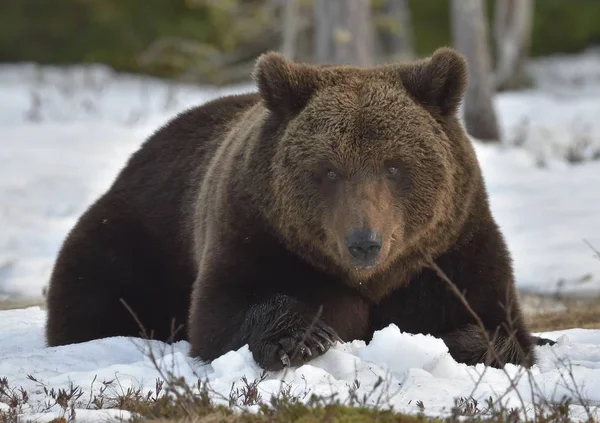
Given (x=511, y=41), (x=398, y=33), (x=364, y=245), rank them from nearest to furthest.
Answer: (x=364, y=245), (x=511, y=41), (x=398, y=33)

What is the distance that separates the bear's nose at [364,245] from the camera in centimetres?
516

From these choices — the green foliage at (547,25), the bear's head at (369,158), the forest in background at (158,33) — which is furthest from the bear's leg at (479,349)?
the green foliage at (547,25)

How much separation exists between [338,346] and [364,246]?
0.57 meters

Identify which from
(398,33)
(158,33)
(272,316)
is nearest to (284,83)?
(272,316)

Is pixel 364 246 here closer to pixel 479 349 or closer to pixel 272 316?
pixel 272 316

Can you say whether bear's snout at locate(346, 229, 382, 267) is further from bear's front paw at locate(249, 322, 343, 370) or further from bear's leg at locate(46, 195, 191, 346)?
bear's leg at locate(46, 195, 191, 346)

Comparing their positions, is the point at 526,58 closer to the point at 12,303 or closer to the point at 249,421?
the point at 12,303

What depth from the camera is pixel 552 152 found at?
619 inches

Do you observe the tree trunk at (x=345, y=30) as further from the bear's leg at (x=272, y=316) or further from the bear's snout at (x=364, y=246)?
the bear's snout at (x=364, y=246)

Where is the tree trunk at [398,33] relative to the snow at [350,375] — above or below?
above

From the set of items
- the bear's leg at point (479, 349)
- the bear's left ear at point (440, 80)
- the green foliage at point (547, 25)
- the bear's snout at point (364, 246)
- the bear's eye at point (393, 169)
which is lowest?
the bear's leg at point (479, 349)

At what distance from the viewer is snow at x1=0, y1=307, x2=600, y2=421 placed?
183 inches

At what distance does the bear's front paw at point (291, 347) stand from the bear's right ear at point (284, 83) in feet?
3.93

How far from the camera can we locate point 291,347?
17.2ft
